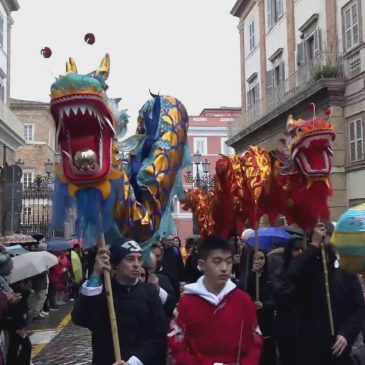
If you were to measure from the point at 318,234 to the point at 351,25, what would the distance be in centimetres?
1533

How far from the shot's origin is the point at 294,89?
21328mm

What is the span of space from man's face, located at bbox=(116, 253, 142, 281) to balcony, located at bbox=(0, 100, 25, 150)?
2311 cm

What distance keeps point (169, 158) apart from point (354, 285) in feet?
7.95

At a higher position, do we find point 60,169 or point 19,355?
point 60,169

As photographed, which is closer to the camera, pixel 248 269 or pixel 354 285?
pixel 354 285

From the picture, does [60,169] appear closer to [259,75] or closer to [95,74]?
[95,74]

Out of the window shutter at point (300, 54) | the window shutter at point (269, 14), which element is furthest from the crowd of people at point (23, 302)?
the window shutter at point (269, 14)

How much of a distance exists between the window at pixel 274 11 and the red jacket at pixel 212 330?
22.0 meters

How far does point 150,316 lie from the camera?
411cm

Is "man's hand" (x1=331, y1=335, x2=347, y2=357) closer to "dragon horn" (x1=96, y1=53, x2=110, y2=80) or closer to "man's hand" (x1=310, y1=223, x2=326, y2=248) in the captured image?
"man's hand" (x1=310, y1=223, x2=326, y2=248)

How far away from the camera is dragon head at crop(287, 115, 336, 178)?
15.9 ft

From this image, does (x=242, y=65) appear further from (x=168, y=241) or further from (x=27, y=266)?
(x=27, y=266)

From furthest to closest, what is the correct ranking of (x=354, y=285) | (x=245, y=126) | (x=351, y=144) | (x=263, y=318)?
(x=245, y=126)
(x=351, y=144)
(x=263, y=318)
(x=354, y=285)

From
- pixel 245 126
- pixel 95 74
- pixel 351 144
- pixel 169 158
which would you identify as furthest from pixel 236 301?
pixel 245 126
